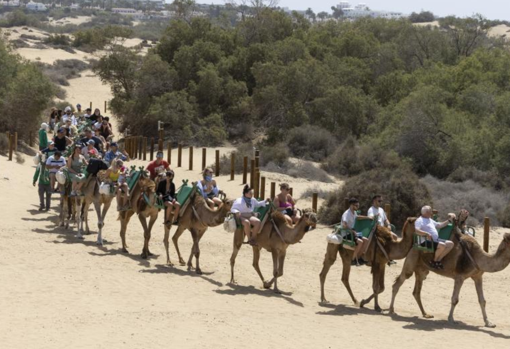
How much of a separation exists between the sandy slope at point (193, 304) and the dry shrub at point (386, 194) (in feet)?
13.2

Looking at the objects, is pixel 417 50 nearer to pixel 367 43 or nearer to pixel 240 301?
pixel 367 43

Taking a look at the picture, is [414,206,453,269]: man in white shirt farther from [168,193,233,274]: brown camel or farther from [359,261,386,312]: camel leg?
[168,193,233,274]: brown camel

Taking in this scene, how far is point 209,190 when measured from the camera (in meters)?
18.8

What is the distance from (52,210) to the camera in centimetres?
2592

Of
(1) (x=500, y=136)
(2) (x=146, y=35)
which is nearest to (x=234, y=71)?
(1) (x=500, y=136)

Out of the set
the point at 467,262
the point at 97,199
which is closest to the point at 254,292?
the point at 467,262

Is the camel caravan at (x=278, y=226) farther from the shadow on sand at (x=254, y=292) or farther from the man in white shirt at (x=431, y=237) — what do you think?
the shadow on sand at (x=254, y=292)

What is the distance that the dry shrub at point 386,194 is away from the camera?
84.4ft

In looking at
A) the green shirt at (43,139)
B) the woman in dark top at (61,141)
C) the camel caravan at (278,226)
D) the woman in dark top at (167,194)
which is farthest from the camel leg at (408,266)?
the green shirt at (43,139)

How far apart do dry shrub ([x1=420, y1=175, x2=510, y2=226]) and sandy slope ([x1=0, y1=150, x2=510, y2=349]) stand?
635 cm

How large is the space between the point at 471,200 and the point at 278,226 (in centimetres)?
1275

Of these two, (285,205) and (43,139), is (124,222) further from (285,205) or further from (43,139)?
(43,139)

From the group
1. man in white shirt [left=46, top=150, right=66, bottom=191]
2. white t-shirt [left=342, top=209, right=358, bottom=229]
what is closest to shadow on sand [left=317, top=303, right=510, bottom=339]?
white t-shirt [left=342, top=209, right=358, bottom=229]

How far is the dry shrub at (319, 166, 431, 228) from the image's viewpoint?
25734 millimetres
